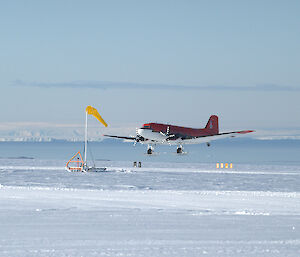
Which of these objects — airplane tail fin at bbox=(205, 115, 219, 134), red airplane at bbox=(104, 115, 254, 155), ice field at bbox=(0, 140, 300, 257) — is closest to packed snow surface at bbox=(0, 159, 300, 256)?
ice field at bbox=(0, 140, 300, 257)

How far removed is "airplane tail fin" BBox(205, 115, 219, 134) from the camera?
104500 millimetres

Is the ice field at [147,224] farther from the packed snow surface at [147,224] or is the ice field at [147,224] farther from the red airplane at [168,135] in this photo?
the red airplane at [168,135]

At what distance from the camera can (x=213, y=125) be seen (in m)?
105

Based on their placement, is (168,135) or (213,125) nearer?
(168,135)

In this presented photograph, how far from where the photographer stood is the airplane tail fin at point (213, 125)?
10450 cm

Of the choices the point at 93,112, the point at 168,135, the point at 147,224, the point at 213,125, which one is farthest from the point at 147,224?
the point at 213,125

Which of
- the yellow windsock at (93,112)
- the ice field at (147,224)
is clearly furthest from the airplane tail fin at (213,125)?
the ice field at (147,224)

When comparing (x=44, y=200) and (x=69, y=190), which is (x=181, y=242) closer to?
(x=44, y=200)

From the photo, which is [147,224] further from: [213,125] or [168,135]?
[213,125]

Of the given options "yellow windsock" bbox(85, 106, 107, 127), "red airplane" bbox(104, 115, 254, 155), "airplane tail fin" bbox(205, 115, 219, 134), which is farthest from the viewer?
"airplane tail fin" bbox(205, 115, 219, 134)

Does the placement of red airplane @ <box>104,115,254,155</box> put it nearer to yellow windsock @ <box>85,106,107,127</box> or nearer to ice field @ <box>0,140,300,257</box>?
yellow windsock @ <box>85,106,107,127</box>

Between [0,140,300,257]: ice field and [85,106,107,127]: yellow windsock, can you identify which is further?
[85,106,107,127]: yellow windsock

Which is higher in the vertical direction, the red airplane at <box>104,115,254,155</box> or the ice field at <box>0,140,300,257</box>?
the red airplane at <box>104,115,254,155</box>

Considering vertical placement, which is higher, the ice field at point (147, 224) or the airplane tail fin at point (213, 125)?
the airplane tail fin at point (213, 125)
